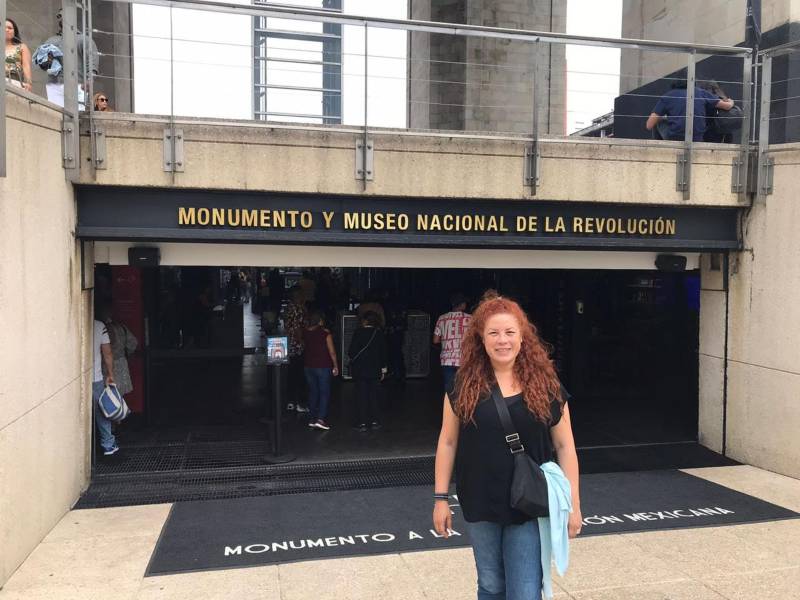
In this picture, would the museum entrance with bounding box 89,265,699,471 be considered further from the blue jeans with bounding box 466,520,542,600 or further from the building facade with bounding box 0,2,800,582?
the blue jeans with bounding box 466,520,542,600

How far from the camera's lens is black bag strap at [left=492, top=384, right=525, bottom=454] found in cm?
313

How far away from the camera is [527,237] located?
744 cm

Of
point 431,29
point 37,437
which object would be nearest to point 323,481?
point 37,437

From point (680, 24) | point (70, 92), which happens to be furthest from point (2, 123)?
point (680, 24)

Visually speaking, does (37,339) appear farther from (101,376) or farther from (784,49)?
(784,49)

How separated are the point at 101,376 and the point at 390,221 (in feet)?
11.1

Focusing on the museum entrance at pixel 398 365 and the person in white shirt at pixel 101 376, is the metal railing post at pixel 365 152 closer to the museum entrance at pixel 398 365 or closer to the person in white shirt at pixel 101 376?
the museum entrance at pixel 398 365

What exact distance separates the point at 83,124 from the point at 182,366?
8.28m

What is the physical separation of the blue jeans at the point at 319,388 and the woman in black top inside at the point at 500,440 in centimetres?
533

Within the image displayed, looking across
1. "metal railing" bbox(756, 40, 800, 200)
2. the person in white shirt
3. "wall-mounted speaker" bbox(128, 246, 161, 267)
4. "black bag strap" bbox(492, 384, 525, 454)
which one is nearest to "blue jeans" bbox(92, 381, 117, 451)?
the person in white shirt

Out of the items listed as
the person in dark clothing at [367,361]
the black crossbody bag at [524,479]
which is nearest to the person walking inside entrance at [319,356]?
the person in dark clothing at [367,361]

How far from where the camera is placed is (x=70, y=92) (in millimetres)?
6047

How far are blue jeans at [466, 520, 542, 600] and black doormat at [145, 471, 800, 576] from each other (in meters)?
1.97

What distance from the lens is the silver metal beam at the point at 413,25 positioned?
6312 millimetres
